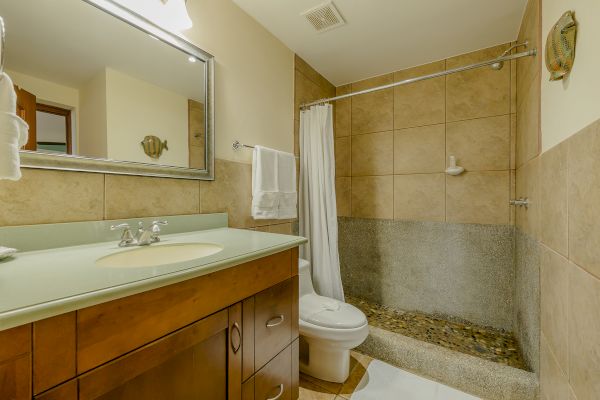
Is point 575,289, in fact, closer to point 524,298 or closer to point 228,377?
point 524,298

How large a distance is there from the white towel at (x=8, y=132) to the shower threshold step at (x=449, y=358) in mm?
1909

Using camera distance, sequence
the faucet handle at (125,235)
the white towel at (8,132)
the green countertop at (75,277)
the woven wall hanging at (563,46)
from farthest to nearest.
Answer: the faucet handle at (125,235) < the woven wall hanging at (563,46) < the white towel at (8,132) < the green countertop at (75,277)

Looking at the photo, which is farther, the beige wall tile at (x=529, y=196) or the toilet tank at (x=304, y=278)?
the toilet tank at (x=304, y=278)

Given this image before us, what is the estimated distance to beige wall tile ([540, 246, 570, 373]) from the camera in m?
0.89

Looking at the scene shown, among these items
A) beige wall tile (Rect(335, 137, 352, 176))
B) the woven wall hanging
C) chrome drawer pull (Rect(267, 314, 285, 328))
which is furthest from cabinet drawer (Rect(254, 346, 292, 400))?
beige wall tile (Rect(335, 137, 352, 176))

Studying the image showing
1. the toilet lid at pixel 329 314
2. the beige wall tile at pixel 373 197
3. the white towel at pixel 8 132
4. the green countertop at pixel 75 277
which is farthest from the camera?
the beige wall tile at pixel 373 197

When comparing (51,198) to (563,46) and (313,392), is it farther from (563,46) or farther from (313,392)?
(563,46)

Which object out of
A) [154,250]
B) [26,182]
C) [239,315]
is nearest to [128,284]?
[239,315]

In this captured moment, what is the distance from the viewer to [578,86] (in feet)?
2.72

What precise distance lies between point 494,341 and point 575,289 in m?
1.24

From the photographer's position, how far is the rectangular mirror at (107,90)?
0.86 metres

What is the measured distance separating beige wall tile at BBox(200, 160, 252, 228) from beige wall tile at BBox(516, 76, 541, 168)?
1.56m

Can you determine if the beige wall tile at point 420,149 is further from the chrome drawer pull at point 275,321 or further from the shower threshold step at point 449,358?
the chrome drawer pull at point 275,321

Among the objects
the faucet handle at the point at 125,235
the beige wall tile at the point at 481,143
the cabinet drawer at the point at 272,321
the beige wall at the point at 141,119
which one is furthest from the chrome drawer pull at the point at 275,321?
A: the beige wall tile at the point at 481,143
